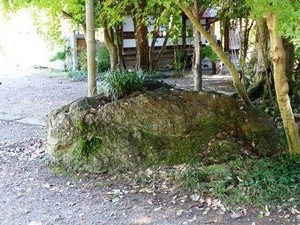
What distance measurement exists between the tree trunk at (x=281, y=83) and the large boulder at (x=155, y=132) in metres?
0.48

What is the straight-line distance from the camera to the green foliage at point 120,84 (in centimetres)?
513

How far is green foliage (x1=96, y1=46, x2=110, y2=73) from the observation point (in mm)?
14545

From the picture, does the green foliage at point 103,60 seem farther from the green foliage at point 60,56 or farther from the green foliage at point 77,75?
the green foliage at point 60,56

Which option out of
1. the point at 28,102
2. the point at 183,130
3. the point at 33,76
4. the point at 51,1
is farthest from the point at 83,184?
the point at 33,76

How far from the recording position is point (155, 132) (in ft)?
15.4

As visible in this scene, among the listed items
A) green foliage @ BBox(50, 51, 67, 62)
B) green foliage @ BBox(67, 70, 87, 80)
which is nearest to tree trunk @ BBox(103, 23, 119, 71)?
green foliage @ BBox(67, 70, 87, 80)

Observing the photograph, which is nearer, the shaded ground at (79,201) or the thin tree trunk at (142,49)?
the shaded ground at (79,201)

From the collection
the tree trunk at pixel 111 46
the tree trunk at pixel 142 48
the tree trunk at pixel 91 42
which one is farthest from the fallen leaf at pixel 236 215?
the tree trunk at pixel 142 48

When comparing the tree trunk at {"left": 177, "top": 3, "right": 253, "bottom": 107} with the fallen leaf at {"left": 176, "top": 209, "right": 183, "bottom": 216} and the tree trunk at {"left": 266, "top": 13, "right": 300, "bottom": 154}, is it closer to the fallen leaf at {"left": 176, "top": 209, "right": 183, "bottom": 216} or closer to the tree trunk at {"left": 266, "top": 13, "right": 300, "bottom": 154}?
the tree trunk at {"left": 266, "top": 13, "right": 300, "bottom": 154}

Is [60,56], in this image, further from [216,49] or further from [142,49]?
[216,49]

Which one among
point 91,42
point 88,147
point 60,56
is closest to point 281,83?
point 88,147

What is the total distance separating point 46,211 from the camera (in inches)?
143

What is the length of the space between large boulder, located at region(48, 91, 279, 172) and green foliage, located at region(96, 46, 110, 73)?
9.65 metres

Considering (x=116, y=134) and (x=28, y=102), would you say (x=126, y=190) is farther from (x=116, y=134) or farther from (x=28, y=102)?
(x=28, y=102)
